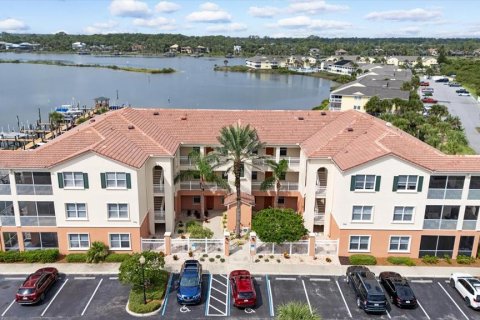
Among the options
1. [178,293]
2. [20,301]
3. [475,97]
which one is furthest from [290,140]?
A: [475,97]

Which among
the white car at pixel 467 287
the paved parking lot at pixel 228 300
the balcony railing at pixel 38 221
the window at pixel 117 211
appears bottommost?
the paved parking lot at pixel 228 300

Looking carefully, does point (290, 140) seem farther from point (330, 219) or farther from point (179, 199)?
point (179, 199)

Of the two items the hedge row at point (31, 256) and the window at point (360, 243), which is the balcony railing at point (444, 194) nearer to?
the window at point (360, 243)

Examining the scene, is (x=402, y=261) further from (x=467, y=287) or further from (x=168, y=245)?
(x=168, y=245)

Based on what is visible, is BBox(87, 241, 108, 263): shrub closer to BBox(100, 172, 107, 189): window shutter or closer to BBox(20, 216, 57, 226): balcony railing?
BBox(20, 216, 57, 226): balcony railing

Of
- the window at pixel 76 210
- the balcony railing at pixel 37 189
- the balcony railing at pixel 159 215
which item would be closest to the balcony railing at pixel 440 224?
the balcony railing at pixel 159 215
